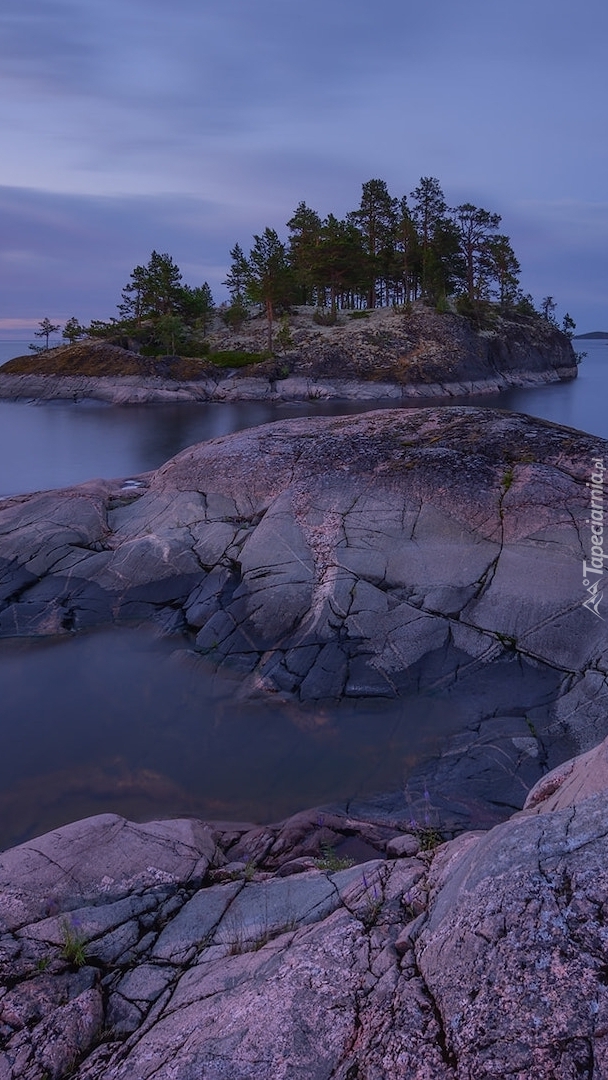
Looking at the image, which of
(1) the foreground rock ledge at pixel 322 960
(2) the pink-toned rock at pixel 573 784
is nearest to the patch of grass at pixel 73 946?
(1) the foreground rock ledge at pixel 322 960

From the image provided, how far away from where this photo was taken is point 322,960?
11.9ft

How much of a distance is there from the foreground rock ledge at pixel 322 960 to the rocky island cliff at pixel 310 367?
4191cm

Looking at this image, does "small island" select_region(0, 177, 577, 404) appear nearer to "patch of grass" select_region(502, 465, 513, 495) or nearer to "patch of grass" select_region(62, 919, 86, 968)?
"patch of grass" select_region(502, 465, 513, 495)

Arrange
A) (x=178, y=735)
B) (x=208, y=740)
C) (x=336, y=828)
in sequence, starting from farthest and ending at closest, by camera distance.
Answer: (x=178, y=735) → (x=208, y=740) → (x=336, y=828)

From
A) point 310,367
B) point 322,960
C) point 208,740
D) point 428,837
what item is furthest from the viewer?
point 310,367

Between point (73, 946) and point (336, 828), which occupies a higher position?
point (73, 946)

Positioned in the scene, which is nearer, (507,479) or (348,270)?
(507,479)

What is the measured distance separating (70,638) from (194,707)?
3373 millimetres

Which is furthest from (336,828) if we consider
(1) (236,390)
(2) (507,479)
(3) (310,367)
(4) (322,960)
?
(3) (310,367)

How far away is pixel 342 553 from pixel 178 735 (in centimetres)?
388

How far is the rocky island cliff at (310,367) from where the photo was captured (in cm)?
4609

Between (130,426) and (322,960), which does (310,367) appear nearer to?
(130,426)

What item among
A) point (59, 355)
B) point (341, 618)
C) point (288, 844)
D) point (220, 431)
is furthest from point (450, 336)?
point (288, 844)

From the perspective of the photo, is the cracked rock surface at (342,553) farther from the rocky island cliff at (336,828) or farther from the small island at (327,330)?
the small island at (327,330)
